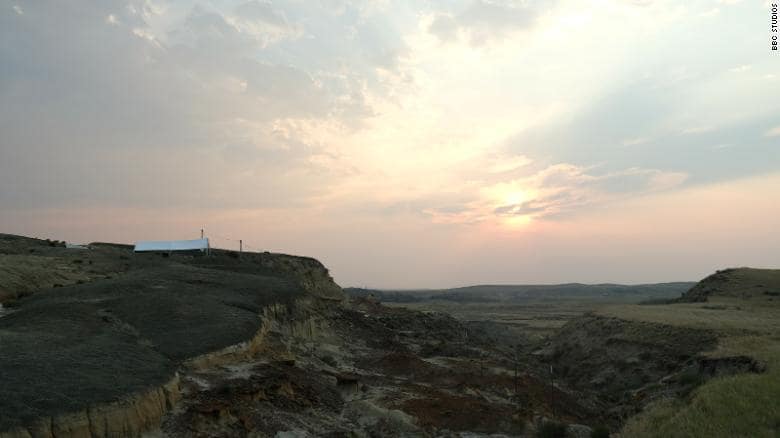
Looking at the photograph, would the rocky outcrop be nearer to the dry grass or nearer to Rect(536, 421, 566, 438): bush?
Rect(536, 421, 566, 438): bush

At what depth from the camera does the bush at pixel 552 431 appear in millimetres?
19750

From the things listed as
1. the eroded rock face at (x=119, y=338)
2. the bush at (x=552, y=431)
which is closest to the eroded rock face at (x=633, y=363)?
the bush at (x=552, y=431)

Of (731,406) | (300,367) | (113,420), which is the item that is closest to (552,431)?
(731,406)

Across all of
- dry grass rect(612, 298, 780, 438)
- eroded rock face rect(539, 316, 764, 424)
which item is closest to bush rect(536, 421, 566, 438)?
dry grass rect(612, 298, 780, 438)

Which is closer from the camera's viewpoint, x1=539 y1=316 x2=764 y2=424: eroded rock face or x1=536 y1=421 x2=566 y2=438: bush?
x1=536 y1=421 x2=566 y2=438: bush

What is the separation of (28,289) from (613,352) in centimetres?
4021

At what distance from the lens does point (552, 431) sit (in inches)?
781

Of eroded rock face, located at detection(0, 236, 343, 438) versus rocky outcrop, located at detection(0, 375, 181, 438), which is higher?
eroded rock face, located at detection(0, 236, 343, 438)

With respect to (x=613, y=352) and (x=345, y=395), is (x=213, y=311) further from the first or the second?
(x=613, y=352)

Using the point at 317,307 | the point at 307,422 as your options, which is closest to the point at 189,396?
the point at 307,422

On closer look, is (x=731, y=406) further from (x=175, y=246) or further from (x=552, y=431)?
(x=175, y=246)

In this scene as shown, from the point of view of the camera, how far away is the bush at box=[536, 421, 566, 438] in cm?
1975

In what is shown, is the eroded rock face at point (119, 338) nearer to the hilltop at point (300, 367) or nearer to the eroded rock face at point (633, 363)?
the hilltop at point (300, 367)

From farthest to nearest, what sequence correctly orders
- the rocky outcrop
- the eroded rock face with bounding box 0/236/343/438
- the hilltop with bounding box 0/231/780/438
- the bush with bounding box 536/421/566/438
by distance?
1. the bush with bounding box 536/421/566/438
2. the hilltop with bounding box 0/231/780/438
3. the eroded rock face with bounding box 0/236/343/438
4. the rocky outcrop
